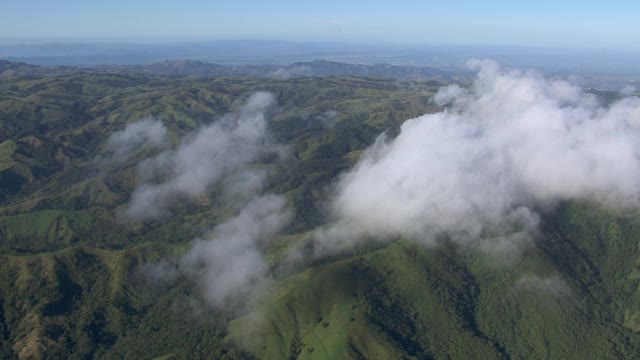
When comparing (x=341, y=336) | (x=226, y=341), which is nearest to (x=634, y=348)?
(x=341, y=336)

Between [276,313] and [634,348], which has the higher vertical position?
[276,313]

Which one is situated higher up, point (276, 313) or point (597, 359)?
point (276, 313)

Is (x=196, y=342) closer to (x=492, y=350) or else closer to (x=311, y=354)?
(x=311, y=354)

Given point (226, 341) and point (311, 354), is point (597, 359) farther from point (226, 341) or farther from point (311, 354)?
point (226, 341)

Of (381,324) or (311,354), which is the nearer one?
(311,354)

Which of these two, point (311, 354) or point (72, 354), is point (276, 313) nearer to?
point (311, 354)

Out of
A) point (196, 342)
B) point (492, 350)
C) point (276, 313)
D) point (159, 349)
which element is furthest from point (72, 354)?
point (492, 350)

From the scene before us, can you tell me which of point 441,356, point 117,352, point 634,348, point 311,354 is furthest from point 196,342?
point 634,348

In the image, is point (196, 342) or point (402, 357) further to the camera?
point (196, 342)
